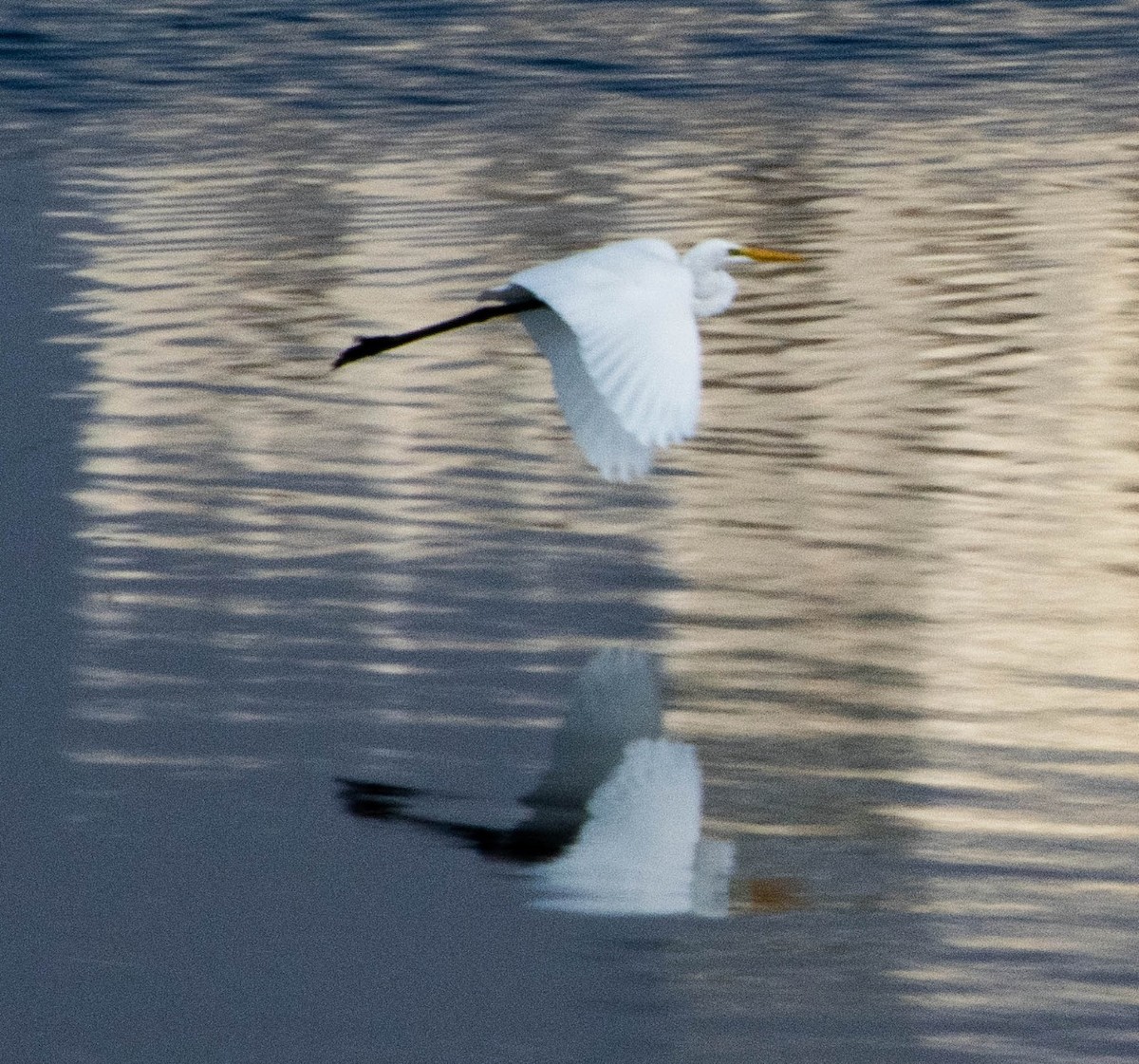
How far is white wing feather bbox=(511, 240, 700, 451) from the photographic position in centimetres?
568

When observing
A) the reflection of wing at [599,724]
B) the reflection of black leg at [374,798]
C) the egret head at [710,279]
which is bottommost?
the reflection of wing at [599,724]

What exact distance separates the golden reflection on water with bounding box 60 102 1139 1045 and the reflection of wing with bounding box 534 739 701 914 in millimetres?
96

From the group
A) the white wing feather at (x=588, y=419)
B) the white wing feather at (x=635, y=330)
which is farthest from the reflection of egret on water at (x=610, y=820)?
the white wing feather at (x=588, y=419)

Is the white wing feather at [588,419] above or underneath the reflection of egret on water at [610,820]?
above

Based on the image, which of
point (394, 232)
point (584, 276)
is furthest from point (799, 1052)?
point (394, 232)

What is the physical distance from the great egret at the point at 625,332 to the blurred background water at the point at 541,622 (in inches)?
16.4

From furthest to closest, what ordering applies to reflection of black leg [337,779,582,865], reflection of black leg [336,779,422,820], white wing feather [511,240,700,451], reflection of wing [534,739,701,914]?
white wing feather [511,240,700,451] < reflection of black leg [336,779,422,820] < reflection of black leg [337,779,582,865] < reflection of wing [534,739,701,914]

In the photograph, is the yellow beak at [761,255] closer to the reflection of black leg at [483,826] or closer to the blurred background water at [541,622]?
the blurred background water at [541,622]

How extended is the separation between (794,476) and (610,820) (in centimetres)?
264

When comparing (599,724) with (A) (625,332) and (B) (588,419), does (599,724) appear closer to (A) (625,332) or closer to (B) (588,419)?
(A) (625,332)

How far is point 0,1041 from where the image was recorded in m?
4.12

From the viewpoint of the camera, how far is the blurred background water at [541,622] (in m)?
4.33

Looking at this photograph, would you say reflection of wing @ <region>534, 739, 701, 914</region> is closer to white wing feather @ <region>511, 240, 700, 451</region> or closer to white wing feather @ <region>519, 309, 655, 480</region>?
white wing feather @ <region>511, 240, 700, 451</region>

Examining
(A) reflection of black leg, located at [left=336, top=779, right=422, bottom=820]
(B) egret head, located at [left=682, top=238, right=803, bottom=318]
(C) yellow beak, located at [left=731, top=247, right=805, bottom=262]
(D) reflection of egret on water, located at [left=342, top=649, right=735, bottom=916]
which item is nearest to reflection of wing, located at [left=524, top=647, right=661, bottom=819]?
(D) reflection of egret on water, located at [left=342, top=649, right=735, bottom=916]
